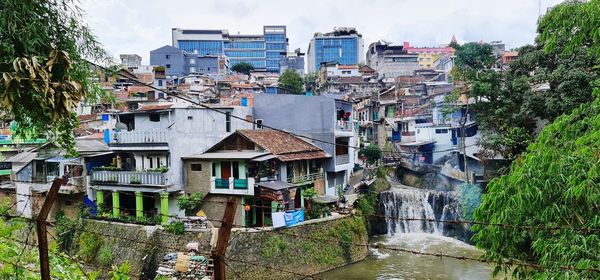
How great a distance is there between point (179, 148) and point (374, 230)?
12189 millimetres

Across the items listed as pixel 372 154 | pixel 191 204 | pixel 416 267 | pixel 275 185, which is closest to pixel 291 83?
pixel 372 154

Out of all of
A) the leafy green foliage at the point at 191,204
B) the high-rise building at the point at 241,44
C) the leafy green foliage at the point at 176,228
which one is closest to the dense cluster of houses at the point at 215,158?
the leafy green foliage at the point at 191,204

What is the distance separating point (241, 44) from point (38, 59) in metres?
79.6

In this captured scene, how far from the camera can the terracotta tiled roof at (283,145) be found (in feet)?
73.1

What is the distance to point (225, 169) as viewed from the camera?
21.6 meters

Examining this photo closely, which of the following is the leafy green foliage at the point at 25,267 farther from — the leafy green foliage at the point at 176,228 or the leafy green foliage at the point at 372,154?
the leafy green foliage at the point at 372,154

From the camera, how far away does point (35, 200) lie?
26.0m

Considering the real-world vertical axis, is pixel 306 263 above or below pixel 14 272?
below

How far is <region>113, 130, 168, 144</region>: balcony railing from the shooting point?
2214cm

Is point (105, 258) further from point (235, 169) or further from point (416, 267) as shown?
point (416, 267)

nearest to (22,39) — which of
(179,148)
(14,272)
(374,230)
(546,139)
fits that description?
(14,272)

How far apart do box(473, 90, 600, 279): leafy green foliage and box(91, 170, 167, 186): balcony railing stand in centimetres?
1676

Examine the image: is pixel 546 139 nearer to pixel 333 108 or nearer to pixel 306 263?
pixel 306 263

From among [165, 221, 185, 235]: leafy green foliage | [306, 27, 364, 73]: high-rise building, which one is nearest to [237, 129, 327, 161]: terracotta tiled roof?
[165, 221, 185, 235]: leafy green foliage
